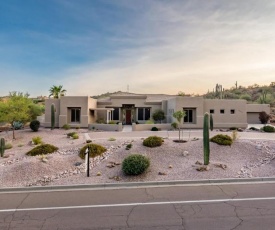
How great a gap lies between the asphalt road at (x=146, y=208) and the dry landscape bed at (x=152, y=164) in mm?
1494

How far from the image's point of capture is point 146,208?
8.02m

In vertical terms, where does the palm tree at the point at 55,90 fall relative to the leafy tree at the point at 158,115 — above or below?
above

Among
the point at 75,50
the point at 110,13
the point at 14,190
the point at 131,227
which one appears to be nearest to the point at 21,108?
the point at 75,50

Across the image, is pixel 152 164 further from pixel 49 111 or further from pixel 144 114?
pixel 144 114

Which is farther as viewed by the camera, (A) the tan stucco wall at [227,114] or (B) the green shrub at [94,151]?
(A) the tan stucco wall at [227,114]

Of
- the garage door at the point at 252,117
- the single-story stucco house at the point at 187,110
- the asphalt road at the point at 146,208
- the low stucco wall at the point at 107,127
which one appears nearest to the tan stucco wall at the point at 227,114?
the single-story stucco house at the point at 187,110

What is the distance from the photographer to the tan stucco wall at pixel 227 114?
31.8m

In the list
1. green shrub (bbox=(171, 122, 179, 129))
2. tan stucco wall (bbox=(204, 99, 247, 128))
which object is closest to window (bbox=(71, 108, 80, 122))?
green shrub (bbox=(171, 122, 179, 129))

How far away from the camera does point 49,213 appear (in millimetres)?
7707

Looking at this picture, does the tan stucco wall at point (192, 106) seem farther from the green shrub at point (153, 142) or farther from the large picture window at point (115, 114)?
the green shrub at point (153, 142)

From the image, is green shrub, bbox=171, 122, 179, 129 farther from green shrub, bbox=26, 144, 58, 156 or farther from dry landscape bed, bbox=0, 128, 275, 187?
green shrub, bbox=26, 144, 58, 156

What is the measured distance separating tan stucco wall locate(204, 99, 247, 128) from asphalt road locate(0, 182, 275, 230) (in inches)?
864

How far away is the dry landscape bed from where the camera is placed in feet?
39.0

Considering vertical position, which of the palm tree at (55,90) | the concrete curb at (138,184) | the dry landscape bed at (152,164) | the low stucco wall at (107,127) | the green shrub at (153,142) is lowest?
the concrete curb at (138,184)
